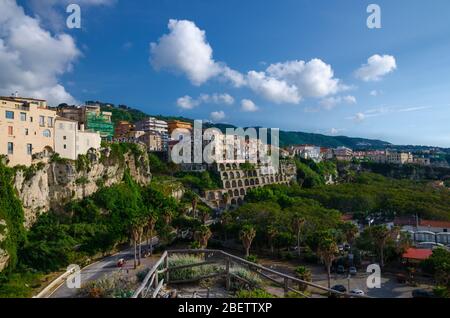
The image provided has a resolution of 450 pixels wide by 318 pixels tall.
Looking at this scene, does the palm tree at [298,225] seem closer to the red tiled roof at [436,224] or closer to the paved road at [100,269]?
the paved road at [100,269]

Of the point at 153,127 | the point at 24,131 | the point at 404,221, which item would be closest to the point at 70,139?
the point at 24,131

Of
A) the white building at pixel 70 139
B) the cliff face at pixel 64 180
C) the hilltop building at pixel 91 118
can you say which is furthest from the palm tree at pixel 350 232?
the hilltop building at pixel 91 118

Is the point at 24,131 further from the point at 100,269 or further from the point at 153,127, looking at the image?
the point at 153,127

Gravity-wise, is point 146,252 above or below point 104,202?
below
